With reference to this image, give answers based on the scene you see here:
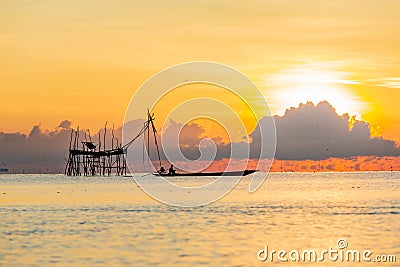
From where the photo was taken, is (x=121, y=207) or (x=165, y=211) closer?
(x=165, y=211)

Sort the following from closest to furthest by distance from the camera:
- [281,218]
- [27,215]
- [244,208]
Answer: [281,218] < [27,215] < [244,208]

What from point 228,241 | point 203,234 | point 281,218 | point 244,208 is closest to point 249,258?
point 228,241

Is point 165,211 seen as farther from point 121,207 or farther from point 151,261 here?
point 151,261

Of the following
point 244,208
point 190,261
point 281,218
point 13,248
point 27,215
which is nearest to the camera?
point 190,261

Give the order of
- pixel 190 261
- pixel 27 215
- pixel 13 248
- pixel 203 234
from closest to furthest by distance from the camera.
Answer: pixel 190 261 < pixel 13 248 < pixel 203 234 < pixel 27 215

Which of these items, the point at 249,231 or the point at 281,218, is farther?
the point at 281,218

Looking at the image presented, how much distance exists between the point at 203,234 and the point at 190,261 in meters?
14.9

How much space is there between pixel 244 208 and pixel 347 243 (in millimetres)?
40555

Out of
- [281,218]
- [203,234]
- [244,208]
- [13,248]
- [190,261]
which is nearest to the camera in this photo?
[190,261]

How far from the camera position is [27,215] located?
8588 centimetres

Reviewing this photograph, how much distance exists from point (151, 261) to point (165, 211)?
42.9 meters

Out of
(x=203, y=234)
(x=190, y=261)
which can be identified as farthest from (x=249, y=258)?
(x=203, y=234)

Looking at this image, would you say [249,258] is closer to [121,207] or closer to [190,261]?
[190,261]

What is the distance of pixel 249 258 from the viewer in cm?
4891
